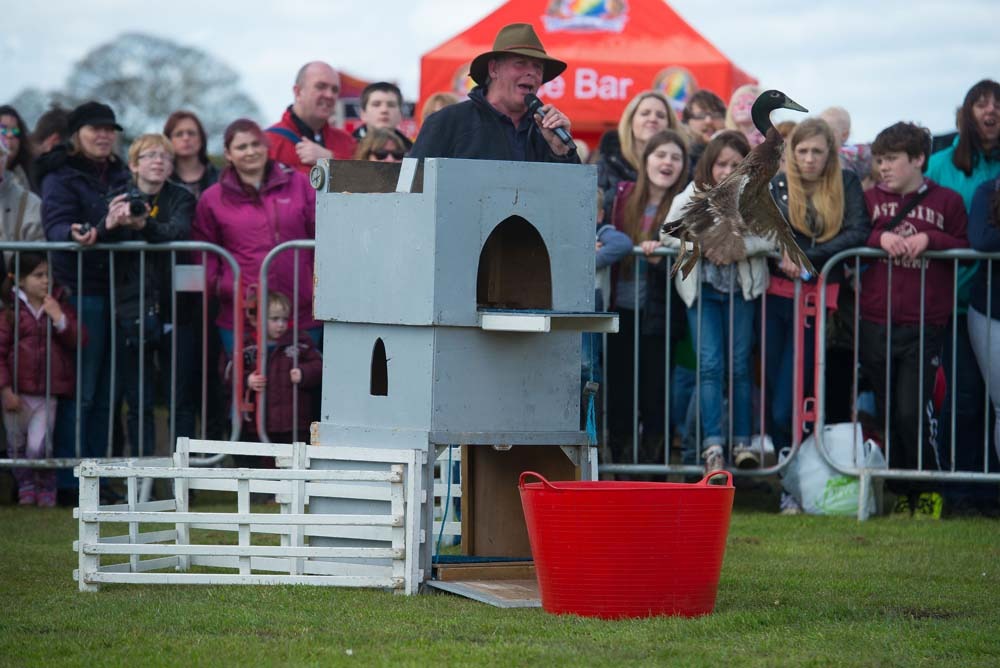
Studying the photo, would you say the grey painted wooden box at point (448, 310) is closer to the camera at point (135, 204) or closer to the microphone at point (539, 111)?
the microphone at point (539, 111)

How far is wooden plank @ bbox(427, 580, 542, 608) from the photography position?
6207 mm

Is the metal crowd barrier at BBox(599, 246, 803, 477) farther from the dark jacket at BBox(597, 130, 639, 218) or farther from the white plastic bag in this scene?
the dark jacket at BBox(597, 130, 639, 218)

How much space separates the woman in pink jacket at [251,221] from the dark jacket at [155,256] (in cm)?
17

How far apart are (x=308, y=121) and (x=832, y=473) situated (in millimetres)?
4453

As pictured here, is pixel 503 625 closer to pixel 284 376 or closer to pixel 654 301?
pixel 284 376

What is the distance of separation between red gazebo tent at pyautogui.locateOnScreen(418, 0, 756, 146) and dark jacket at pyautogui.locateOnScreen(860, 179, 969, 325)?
16.8 ft

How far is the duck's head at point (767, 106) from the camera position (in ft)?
23.8

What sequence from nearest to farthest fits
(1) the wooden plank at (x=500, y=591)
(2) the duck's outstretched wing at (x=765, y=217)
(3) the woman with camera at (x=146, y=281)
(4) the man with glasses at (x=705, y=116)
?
1. (1) the wooden plank at (x=500, y=591)
2. (2) the duck's outstretched wing at (x=765, y=217)
3. (3) the woman with camera at (x=146, y=281)
4. (4) the man with glasses at (x=705, y=116)

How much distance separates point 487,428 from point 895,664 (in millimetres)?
2185

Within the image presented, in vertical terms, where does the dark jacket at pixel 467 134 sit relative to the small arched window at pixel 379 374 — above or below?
above

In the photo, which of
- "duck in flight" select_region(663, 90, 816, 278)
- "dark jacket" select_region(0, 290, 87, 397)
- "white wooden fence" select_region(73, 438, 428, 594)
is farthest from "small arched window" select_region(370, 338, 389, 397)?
"dark jacket" select_region(0, 290, 87, 397)

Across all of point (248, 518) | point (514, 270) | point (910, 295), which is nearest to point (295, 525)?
point (248, 518)

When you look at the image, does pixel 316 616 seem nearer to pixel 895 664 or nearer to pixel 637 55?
pixel 895 664

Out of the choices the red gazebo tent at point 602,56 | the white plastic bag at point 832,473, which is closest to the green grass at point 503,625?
the white plastic bag at point 832,473
